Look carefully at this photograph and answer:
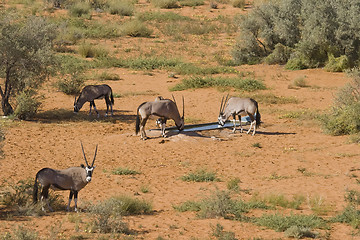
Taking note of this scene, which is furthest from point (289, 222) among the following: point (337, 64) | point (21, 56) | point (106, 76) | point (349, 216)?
point (337, 64)

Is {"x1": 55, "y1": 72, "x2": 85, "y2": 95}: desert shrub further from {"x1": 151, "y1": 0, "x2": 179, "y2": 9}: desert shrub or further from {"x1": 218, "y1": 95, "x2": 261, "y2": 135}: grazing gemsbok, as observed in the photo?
{"x1": 151, "y1": 0, "x2": 179, "y2": 9}: desert shrub

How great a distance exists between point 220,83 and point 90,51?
29.1 feet

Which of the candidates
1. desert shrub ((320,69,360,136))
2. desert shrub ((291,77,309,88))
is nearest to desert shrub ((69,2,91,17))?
desert shrub ((291,77,309,88))

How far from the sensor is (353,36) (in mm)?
29516

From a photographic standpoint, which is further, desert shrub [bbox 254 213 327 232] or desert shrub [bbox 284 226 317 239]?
desert shrub [bbox 254 213 327 232]

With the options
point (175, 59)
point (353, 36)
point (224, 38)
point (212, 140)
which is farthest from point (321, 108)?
point (224, 38)

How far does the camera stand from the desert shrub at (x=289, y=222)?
1097cm

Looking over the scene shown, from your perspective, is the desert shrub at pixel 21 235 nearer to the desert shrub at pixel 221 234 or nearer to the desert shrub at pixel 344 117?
the desert shrub at pixel 221 234

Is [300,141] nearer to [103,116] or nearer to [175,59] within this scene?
[103,116]

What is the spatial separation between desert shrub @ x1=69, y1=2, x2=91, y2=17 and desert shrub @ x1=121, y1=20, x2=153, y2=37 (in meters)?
4.89

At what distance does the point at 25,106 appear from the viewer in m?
20.1

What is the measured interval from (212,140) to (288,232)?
8.04 meters

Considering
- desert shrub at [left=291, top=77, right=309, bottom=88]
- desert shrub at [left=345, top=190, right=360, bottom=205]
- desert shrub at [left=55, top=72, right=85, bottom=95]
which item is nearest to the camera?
desert shrub at [left=345, top=190, right=360, bottom=205]

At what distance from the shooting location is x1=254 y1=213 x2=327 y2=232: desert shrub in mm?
10969
